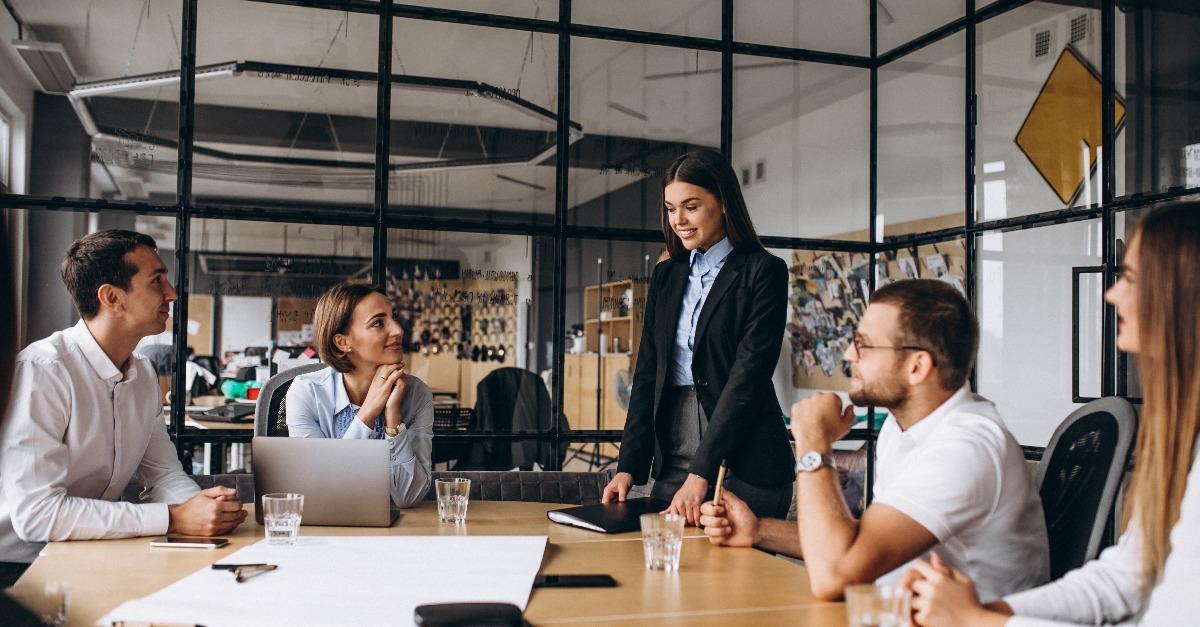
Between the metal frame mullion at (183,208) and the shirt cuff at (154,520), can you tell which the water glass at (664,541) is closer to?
the shirt cuff at (154,520)

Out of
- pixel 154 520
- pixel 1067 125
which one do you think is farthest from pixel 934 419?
pixel 1067 125

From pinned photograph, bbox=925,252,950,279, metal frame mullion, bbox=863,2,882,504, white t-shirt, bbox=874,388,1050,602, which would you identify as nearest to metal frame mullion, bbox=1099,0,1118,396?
pinned photograph, bbox=925,252,950,279

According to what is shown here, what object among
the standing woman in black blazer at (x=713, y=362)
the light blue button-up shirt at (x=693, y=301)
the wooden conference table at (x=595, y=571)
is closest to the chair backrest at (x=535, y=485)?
the standing woman in black blazer at (x=713, y=362)

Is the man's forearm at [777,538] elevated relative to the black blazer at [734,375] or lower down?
lower down

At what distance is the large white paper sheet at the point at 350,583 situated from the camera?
1.36 m

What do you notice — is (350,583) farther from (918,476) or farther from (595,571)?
(918,476)

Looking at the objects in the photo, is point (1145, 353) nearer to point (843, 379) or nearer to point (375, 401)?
point (375, 401)

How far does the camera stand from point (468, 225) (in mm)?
3818

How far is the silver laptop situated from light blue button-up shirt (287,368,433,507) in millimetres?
334

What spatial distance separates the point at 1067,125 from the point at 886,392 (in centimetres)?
241

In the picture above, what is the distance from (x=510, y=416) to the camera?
3879 mm

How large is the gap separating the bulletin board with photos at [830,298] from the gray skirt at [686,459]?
1.61 m

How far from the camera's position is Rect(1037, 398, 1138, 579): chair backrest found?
1614 millimetres

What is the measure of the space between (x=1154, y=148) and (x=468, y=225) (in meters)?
2.49
